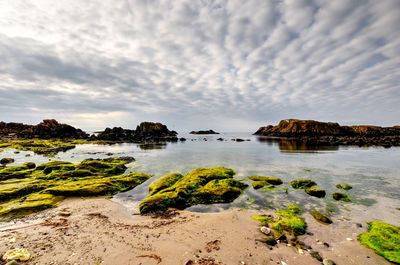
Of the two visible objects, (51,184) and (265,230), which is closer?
(265,230)

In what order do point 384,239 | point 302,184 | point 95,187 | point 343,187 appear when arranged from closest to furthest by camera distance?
point 384,239
point 95,187
point 343,187
point 302,184

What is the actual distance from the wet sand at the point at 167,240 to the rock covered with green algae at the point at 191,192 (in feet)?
5.91

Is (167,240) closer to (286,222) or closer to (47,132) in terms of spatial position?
(286,222)

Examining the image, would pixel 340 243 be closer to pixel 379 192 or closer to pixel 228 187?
pixel 228 187

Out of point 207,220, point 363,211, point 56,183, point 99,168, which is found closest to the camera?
point 207,220

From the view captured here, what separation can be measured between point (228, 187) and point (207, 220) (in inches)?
261

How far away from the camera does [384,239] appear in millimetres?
10938

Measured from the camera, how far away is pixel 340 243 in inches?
427

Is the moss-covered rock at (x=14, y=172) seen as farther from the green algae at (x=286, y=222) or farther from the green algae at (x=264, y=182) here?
the green algae at (x=286, y=222)

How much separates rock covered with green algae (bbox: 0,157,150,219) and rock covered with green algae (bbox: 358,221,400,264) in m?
19.8

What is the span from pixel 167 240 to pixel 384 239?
1122 centimetres

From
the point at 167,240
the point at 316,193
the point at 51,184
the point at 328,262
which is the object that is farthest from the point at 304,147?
the point at 51,184

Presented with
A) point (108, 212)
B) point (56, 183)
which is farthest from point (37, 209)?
point (56, 183)

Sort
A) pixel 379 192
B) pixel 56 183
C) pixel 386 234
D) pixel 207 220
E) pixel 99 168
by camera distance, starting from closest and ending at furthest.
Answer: pixel 386 234, pixel 207 220, pixel 379 192, pixel 56 183, pixel 99 168
